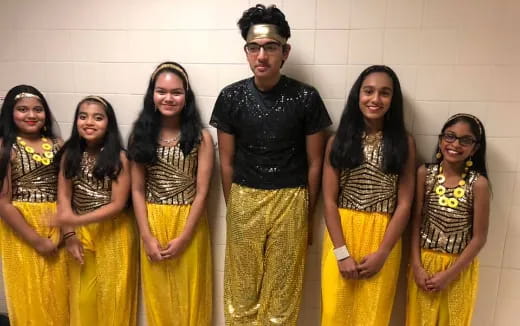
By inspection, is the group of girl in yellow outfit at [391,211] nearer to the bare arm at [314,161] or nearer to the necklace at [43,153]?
the bare arm at [314,161]

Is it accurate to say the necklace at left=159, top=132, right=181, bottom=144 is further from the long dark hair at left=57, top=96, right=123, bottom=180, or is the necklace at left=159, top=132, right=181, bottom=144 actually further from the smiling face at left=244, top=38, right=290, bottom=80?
the smiling face at left=244, top=38, right=290, bottom=80

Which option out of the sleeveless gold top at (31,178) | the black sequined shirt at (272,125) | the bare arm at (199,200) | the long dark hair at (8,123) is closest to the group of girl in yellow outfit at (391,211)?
the black sequined shirt at (272,125)

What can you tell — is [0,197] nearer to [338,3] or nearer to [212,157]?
[212,157]

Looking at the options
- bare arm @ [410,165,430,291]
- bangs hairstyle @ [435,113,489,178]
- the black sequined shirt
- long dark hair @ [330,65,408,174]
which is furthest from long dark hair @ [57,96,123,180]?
bangs hairstyle @ [435,113,489,178]

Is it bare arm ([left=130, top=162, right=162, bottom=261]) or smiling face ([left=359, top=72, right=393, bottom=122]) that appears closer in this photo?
smiling face ([left=359, top=72, right=393, bottom=122])

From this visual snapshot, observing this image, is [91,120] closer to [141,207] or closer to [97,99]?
[97,99]

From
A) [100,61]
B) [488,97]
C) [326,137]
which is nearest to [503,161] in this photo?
[488,97]

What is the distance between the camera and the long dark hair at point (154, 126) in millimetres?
1772

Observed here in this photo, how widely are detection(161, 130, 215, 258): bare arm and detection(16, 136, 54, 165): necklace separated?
2.17 ft

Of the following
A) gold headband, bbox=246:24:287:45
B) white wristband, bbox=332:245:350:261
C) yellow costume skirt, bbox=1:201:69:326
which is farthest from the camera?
yellow costume skirt, bbox=1:201:69:326

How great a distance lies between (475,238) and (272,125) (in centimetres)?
90

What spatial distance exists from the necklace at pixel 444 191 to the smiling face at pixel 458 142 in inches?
3.0

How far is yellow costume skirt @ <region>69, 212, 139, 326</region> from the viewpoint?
187 cm

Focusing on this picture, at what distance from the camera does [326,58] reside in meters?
1.79
